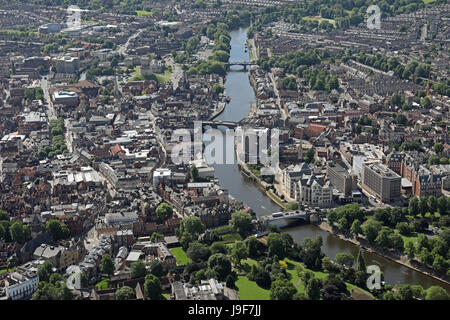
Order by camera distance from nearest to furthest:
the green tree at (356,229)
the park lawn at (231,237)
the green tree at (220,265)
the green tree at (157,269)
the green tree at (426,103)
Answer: the green tree at (220,265) → the green tree at (157,269) → the park lawn at (231,237) → the green tree at (356,229) → the green tree at (426,103)

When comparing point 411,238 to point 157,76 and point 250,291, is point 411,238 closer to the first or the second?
point 250,291

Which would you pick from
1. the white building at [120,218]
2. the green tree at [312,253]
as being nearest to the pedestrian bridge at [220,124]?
the white building at [120,218]

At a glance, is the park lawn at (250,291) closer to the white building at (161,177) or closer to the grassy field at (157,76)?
the white building at (161,177)

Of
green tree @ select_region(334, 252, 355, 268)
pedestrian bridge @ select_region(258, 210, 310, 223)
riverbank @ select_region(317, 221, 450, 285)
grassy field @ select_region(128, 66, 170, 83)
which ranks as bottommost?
riverbank @ select_region(317, 221, 450, 285)

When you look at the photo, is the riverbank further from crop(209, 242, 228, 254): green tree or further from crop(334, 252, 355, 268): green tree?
crop(209, 242, 228, 254): green tree

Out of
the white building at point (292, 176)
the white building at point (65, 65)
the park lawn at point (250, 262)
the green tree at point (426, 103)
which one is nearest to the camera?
the park lawn at point (250, 262)

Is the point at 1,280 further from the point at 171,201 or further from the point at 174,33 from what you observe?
the point at 174,33

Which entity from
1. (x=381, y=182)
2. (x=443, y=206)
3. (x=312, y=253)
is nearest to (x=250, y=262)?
(x=312, y=253)

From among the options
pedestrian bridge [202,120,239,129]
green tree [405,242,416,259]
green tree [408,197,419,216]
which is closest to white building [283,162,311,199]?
green tree [408,197,419,216]
